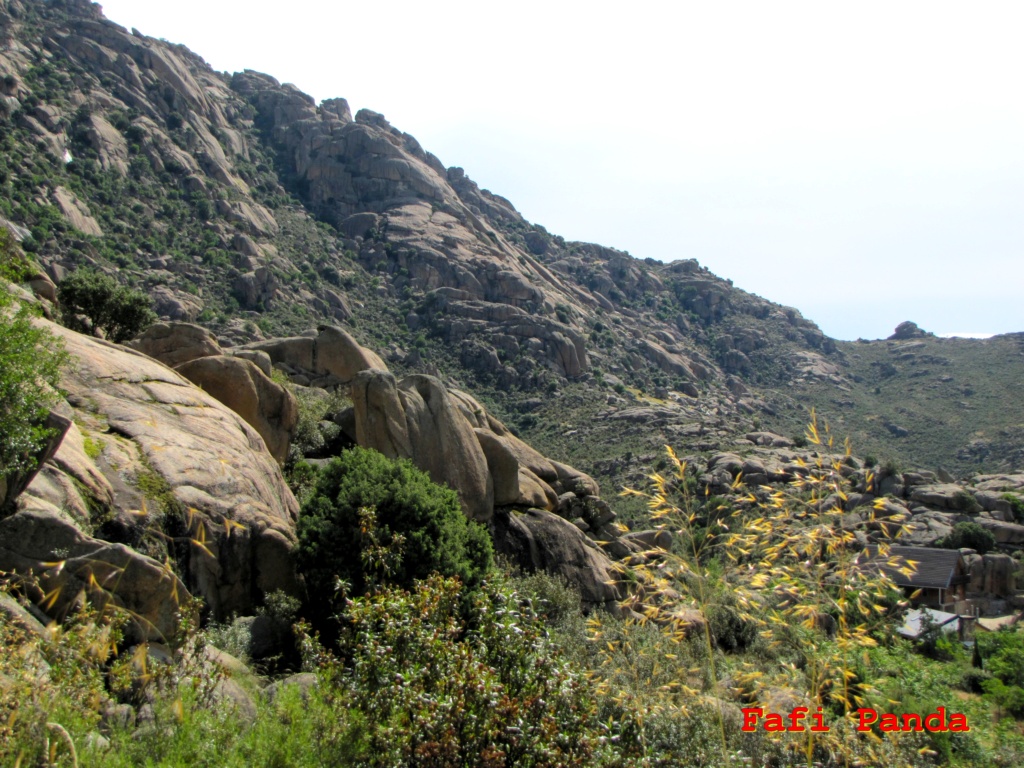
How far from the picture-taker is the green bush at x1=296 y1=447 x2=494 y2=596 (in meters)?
10.6

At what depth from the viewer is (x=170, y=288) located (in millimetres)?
54312

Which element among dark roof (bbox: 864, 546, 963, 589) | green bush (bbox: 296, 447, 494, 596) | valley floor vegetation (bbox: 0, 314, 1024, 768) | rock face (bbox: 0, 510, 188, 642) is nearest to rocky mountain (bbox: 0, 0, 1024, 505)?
dark roof (bbox: 864, 546, 963, 589)

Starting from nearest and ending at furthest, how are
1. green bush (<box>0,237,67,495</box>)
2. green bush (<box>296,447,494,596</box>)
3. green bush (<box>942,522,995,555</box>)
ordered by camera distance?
1. green bush (<box>0,237,67,495</box>)
2. green bush (<box>296,447,494,596</box>)
3. green bush (<box>942,522,995,555</box>)

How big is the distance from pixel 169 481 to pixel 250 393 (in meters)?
5.73

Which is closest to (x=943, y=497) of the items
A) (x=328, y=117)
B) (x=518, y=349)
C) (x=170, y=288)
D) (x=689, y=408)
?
(x=689, y=408)

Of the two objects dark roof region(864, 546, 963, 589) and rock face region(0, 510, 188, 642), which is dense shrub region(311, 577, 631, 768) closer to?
rock face region(0, 510, 188, 642)

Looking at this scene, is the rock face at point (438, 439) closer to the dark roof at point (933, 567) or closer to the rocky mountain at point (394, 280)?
the dark roof at point (933, 567)

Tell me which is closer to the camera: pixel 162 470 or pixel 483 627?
pixel 483 627

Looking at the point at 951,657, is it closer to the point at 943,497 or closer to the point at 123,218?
the point at 943,497

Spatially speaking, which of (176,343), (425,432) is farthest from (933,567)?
(176,343)

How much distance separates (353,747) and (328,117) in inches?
4660

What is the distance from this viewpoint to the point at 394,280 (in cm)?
7981

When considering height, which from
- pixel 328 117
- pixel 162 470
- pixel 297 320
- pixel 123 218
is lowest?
pixel 162 470

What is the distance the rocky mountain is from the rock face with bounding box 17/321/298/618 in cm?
3505
